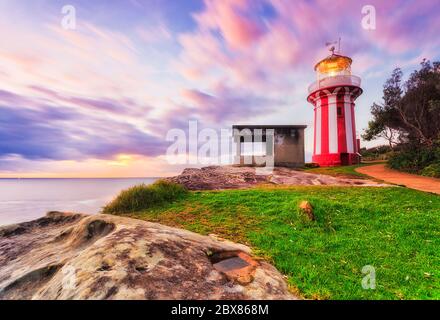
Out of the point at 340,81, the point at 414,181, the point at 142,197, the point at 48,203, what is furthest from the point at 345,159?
the point at 48,203

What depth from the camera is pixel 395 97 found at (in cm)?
2153

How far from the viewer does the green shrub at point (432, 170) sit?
52.5 feet

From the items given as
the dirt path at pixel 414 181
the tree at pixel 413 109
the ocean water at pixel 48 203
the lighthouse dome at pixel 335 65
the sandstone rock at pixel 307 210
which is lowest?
the ocean water at pixel 48 203

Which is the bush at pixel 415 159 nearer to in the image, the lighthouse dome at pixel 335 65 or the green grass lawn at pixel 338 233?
the green grass lawn at pixel 338 233

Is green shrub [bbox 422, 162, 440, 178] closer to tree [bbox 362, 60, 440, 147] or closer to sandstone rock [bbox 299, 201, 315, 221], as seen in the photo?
tree [bbox 362, 60, 440, 147]

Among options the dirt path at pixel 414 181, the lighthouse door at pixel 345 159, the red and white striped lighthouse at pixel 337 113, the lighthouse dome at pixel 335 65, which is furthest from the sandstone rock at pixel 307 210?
the lighthouse dome at pixel 335 65

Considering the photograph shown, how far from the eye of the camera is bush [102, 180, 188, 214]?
9.71 m

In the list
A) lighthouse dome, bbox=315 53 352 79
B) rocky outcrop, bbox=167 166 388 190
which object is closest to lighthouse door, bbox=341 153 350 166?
lighthouse dome, bbox=315 53 352 79

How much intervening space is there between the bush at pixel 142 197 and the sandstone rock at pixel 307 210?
5727mm
